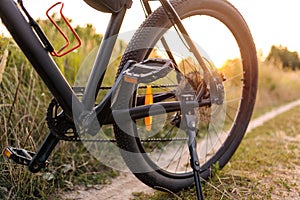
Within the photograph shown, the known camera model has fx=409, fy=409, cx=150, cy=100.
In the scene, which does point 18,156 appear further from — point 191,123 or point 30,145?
point 191,123

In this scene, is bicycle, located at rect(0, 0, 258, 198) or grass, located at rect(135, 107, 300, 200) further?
grass, located at rect(135, 107, 300, 200)

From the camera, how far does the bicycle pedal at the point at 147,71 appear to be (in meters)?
1.67

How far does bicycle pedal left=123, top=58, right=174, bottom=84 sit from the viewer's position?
167 centimetres

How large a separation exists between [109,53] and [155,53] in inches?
12.3

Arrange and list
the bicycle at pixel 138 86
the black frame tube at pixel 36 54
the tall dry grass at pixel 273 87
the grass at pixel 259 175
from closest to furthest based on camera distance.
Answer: the black frame tube at pixel 36 54
the bicycle at pixel 138 86
the grass at pixel 259 175
the tall dry grass at pixel 273 87

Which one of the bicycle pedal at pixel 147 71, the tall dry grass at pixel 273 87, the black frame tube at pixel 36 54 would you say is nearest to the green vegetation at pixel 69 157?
the black frame tube at pixel 36 54

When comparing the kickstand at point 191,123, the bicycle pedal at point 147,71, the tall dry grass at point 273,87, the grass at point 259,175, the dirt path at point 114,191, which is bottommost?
the tall dry grass at point 273,87

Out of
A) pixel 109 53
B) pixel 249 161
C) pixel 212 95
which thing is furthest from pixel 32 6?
pixel 249 161

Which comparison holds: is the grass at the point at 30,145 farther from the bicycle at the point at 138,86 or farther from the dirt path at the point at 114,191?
the bicycle at the point at 138,86

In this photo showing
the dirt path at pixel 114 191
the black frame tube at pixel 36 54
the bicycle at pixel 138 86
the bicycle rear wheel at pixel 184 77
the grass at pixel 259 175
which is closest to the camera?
the black frame tube at pixel 36 54

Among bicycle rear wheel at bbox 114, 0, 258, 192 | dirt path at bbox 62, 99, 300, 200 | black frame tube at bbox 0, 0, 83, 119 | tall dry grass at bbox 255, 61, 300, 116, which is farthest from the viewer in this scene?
tall dry grass at bbox 255, 61, 300, 116

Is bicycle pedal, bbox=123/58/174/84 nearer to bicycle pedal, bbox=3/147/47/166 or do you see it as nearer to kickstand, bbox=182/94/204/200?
kickstand, bbox=182/94/204/200

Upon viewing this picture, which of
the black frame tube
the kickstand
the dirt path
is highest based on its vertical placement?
the black frame tube

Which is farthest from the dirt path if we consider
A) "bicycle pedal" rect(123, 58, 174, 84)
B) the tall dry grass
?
the tall dry grass
